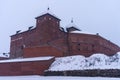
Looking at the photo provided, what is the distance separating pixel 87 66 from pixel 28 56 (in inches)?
430

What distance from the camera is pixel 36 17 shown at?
47938 millimetres

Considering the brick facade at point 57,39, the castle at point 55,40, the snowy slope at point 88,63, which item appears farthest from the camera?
the brick facade at point 57,39

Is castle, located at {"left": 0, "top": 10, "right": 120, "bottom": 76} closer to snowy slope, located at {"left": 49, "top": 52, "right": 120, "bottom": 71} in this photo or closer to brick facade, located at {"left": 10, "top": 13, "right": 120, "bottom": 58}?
brick facade, located at {"left": 10, "top": 13, "right": 120, "bottom": 58}

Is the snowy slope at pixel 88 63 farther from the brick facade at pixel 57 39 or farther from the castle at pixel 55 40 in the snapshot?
the brick facade at pixel 57 39

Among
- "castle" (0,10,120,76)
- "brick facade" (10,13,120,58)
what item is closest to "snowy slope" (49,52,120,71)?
"castle" (0,10,120,76)

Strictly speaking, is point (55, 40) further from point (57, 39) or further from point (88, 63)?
point (88, 63)

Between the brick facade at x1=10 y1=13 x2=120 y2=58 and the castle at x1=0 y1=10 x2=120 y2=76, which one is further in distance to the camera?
the brick facade at x1=10 y1=13 x2=120 y2=58

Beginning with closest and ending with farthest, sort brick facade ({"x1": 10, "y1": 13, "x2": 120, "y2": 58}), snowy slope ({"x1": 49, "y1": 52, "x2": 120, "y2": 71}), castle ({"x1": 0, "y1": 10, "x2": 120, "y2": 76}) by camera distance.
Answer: snowy slope ({"x1": 49, "y1": 52, "x2": 120, "y2": 71}) → castle ({"x1": 0, "y1": 10, "x2": 120, "y2": 76}) → brick facade ({"x1": 10, "y1": 13, "x2": 120, "y2": 58})

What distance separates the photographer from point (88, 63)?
27.6 metres

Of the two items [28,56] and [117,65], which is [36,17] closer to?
[28,56]

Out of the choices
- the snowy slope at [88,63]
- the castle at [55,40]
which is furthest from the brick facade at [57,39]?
the snowy slope at [88,63]

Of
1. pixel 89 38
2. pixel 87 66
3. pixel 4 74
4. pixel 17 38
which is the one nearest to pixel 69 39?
pixel 89 38

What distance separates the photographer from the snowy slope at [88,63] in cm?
2592

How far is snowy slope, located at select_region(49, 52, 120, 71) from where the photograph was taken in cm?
2592
